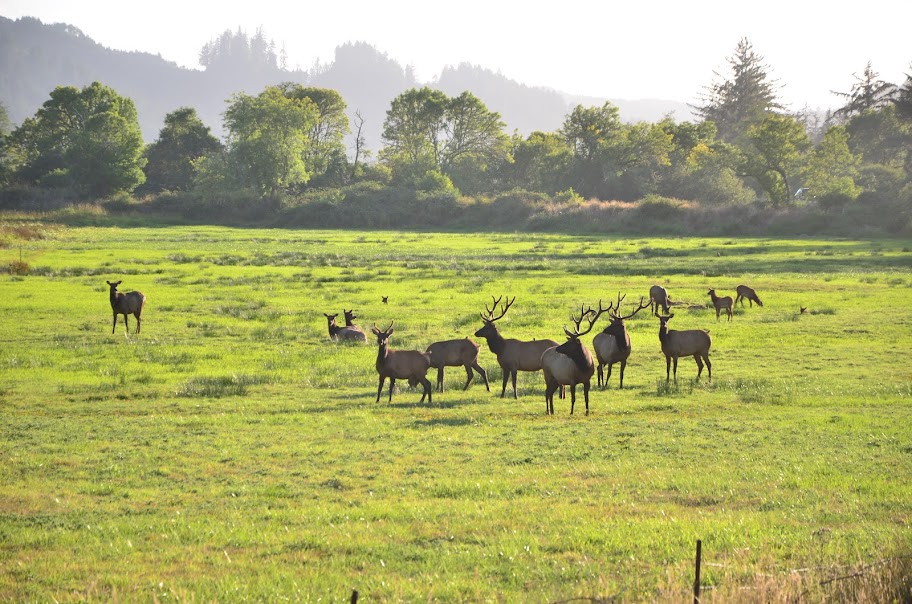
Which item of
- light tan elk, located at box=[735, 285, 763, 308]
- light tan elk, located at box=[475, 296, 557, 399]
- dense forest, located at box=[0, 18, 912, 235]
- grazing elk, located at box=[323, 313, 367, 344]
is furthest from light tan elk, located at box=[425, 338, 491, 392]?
dense forest, located at box=[0, 18, 912, 235]

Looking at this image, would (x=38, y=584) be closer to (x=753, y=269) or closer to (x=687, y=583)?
(x=687, y=583)

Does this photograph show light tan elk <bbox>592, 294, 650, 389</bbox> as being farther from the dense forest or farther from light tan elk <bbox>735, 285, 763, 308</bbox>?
the dense forest

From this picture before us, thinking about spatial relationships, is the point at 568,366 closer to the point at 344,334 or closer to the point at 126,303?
the point at 344,334

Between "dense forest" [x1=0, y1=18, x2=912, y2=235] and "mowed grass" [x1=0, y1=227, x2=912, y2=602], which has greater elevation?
"dense forest" [x1=0, y1=18, x2=912, y2=235]

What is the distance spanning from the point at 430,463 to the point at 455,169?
4574 inches

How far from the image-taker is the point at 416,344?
88.1 ft

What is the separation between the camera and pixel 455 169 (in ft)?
422

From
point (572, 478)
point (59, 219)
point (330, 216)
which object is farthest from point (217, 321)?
point (330, 216)

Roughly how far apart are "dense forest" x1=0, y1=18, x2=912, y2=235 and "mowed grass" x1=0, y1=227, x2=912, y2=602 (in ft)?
213

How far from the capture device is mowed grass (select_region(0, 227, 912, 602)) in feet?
30.3

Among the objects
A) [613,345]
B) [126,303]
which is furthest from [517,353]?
[126,303]

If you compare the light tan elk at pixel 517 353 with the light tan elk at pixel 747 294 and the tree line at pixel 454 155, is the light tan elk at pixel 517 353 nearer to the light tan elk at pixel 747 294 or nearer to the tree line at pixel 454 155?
the light tan elk at pixel 747 294

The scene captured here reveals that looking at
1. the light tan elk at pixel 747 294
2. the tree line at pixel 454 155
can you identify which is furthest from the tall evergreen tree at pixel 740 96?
the light tan elk at pixel 747 294

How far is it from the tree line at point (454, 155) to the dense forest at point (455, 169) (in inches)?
9.5
